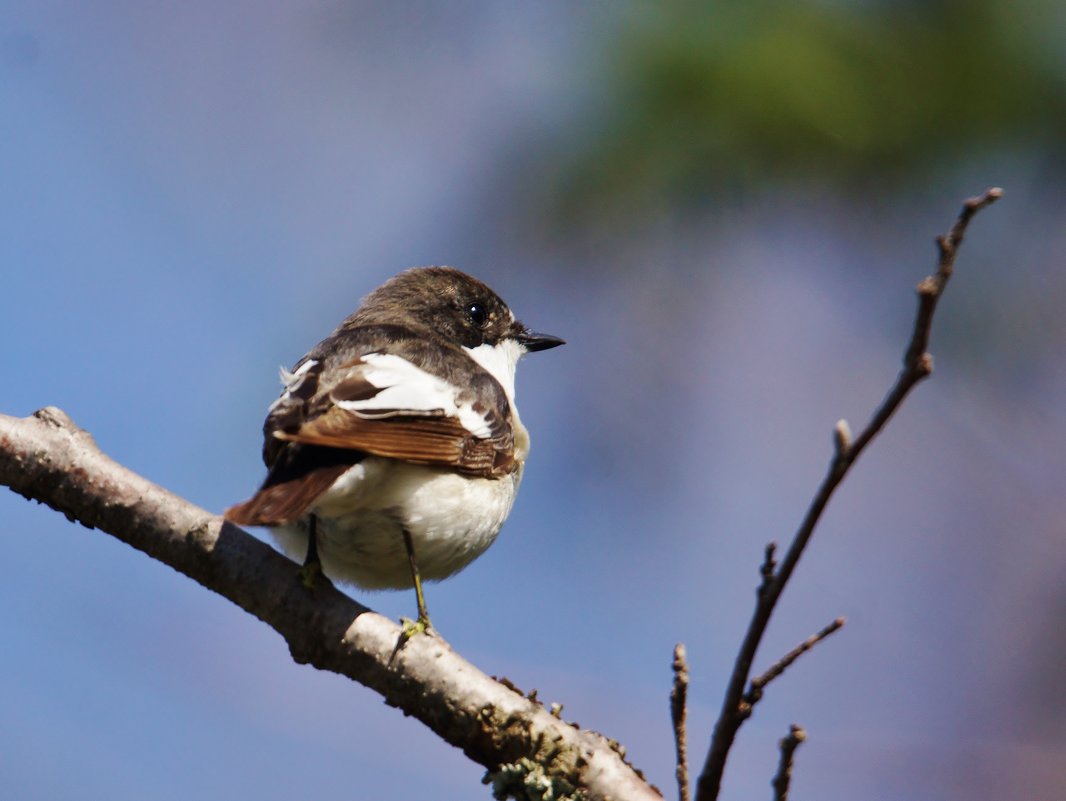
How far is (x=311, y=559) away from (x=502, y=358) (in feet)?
6.04

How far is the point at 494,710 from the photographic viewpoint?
266 cm

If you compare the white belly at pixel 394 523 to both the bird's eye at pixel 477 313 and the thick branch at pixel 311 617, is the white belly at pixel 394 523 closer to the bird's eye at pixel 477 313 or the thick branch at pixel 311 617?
the thick branch at pixel 311 617

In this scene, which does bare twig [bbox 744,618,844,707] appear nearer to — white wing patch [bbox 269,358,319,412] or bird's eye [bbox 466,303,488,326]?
white wing patch [bbox 269,358,319,412]

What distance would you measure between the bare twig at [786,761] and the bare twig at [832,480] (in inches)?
2.8

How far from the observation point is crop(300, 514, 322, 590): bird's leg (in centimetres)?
289

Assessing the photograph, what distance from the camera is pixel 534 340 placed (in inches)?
193

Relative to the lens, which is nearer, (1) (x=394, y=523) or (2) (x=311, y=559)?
(2) (x=311, y=559)

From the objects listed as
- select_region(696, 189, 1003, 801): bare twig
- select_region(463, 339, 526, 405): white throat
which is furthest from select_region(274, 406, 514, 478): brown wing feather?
select_region(696, 189, 1003, 801): bare twig

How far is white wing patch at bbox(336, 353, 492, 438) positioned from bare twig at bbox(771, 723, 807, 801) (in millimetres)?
1651

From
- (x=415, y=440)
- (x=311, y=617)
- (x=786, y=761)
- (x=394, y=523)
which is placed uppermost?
(x=415, y=440)

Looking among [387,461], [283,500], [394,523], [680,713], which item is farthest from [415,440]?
[680,713]

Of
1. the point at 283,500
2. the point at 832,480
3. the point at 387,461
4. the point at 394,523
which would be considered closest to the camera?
the point at 832,480

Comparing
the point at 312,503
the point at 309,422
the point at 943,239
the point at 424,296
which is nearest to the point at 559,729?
the point at 312,503

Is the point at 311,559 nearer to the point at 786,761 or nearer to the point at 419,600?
the point at 419,600
